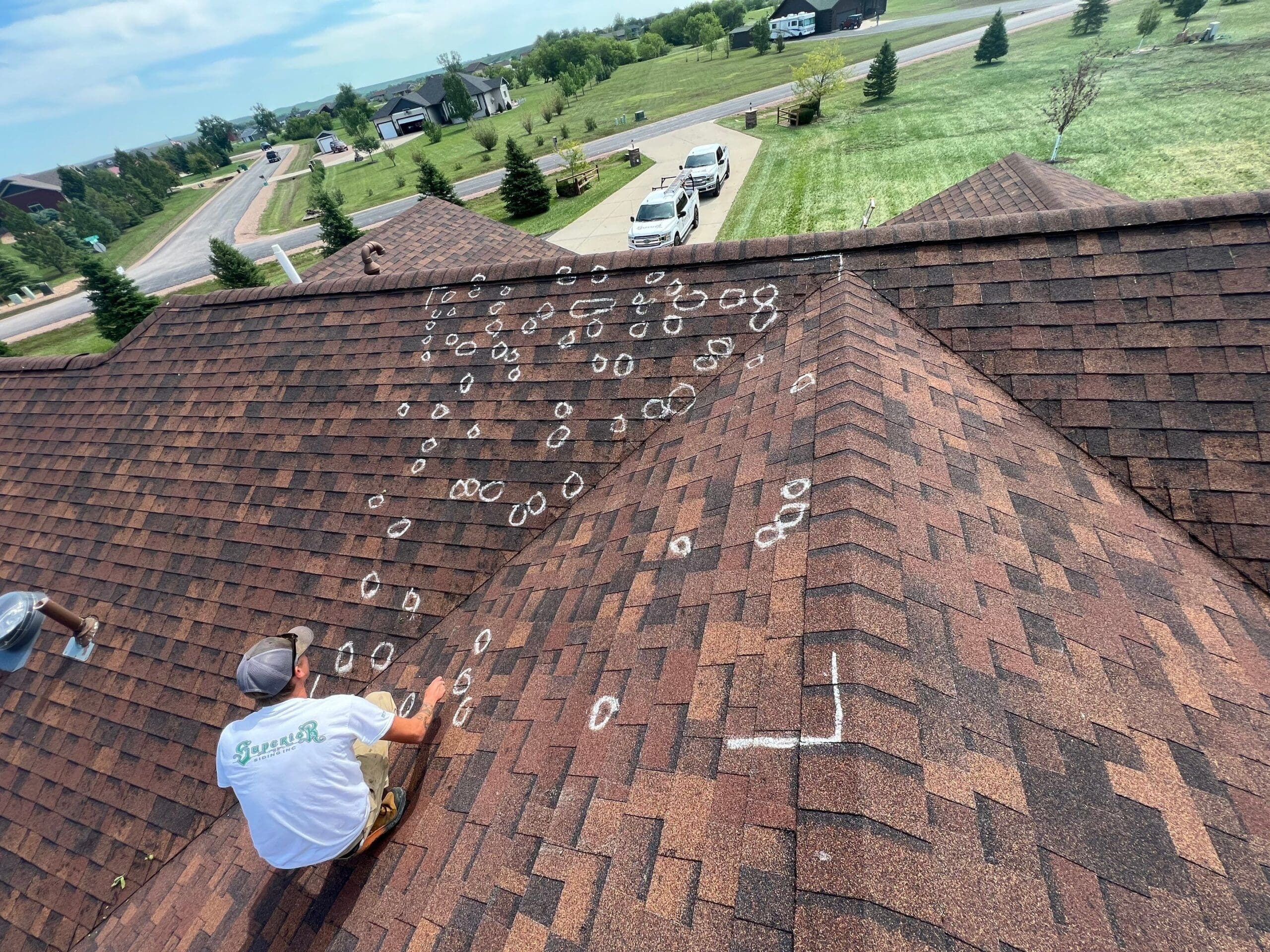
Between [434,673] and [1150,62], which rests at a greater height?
[434,673]

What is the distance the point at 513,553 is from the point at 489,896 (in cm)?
266

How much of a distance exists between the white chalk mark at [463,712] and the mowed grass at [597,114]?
150 feet

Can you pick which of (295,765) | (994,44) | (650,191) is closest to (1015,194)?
(295,765)

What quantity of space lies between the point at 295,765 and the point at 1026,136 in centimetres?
3419

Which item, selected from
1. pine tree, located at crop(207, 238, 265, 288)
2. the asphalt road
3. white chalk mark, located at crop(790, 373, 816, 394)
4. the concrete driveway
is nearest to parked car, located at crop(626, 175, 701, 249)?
the concrete driveway

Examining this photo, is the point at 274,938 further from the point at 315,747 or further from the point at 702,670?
the point at 702,670

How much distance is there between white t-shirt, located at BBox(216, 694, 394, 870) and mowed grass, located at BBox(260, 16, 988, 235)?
4606cm

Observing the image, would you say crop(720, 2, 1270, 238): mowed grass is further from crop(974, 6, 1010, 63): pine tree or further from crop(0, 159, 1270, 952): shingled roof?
crop(0, 159, 1270, 952): shingled roof

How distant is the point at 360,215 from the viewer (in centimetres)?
3959

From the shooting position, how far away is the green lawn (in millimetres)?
26797

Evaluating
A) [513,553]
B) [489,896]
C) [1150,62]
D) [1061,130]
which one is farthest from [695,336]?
[1150,62]

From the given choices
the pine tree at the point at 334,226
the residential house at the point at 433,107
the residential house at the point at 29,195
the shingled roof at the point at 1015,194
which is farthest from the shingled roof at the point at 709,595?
the residential house at the point at 29,195

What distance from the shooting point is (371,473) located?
5.39 m

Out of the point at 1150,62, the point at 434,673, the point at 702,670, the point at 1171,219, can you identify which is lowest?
the point at 1150,62
